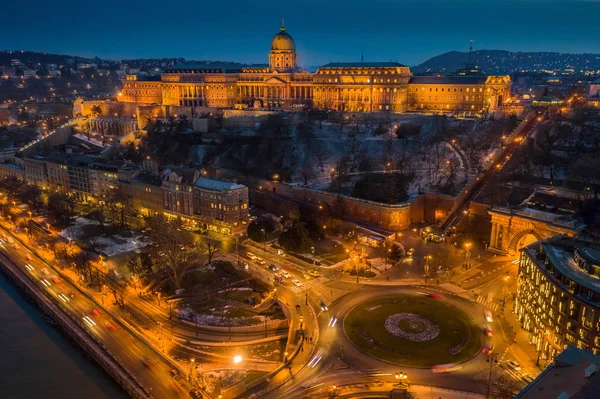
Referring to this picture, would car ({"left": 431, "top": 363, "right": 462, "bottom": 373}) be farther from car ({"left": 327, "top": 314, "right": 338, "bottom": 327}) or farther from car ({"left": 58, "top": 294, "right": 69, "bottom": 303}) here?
car ({"left": 58, "top": 294, "right": 69, "bottom": 303})

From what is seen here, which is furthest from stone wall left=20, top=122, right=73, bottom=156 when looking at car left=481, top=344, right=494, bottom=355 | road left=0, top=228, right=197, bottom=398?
car left=481, top=344, right=494, bottom=355

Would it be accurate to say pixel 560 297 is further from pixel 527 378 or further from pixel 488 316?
pixel 488 316

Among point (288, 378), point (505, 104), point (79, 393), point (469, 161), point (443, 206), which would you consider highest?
point (505, 104)

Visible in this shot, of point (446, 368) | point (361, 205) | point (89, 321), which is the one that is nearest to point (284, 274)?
point (361, 205)

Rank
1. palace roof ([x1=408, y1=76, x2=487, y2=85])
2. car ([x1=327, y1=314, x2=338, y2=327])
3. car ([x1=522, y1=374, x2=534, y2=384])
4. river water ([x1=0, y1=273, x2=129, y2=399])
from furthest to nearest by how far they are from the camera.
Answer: palace roof ([x1=408, y1=76, x2=487, y2=85]), car ([x1=327, y1=314, x2=338, y2=327]), river water ([x1=0, y1=273, x2=129, y2=399]), car ([x1=522, y1=374, x2=534, y2=384])

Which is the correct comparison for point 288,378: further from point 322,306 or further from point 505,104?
point 505,104

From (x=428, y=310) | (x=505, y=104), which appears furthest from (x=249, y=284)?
(x=505, y=104)

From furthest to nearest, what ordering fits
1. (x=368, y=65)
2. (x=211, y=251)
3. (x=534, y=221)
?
(x=368, y=65) → (x=211, y=251) → (x=534, y=221)
